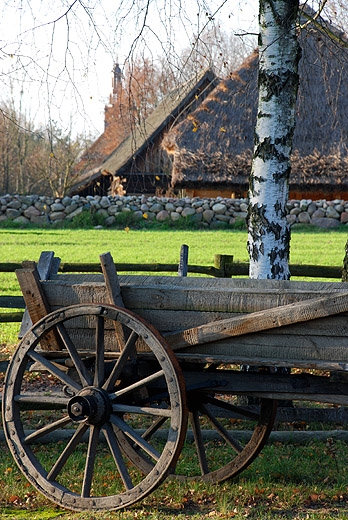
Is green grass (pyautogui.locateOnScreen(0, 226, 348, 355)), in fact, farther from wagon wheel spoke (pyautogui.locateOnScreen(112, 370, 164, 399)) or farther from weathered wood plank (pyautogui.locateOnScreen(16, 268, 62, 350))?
wagon wheel spoke (pyautogui.locateOnScreen(112, 370, 164, 399))

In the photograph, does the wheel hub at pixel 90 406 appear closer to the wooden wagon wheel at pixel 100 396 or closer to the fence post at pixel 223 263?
the wooden wagon wheel at pixel 100 396

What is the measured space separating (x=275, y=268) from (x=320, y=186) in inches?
752

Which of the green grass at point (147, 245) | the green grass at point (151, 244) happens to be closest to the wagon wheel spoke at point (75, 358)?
the green grass at point (147, 245)

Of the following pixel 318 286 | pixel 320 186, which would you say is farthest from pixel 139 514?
pixel 320 186

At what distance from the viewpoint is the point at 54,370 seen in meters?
3.59

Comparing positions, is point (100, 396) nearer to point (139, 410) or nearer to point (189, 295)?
point (139, 410)

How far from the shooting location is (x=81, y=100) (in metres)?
5.59

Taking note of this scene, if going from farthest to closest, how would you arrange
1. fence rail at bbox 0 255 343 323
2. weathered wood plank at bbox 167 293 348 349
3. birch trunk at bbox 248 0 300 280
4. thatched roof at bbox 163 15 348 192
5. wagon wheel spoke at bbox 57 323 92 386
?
1. thatched roof at bbox 163 15 348 192
2. fence rail at bbox 0 255 343 323
3. birch trunk at bbox 248 0 300 280
4. wagon wheel spoke at bbox 57 323 92 386
5. weathered wood plank at bbox 167 293 348 349

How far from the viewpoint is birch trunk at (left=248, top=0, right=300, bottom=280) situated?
5105 mm

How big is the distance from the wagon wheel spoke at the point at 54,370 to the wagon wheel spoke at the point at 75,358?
0.21 ft

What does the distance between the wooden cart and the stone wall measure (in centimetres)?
1815

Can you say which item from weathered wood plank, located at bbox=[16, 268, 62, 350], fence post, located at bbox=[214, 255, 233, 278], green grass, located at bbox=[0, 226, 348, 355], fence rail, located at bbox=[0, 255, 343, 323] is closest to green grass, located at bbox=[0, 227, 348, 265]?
green grass, located at bbox=[0, 226, 348, 355]

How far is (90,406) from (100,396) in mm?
78

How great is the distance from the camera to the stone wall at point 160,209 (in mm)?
22016
